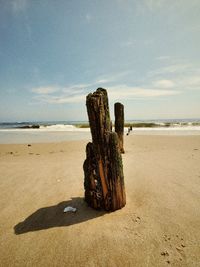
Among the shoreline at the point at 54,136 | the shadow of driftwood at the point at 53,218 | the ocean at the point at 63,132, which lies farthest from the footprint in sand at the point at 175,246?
the ocean at the point at 63,132

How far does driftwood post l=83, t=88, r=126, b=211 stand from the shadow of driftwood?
1.18 ft

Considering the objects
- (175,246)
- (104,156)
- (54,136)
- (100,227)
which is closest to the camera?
(175,246)

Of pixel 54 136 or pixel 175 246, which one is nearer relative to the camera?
pixel 175 246

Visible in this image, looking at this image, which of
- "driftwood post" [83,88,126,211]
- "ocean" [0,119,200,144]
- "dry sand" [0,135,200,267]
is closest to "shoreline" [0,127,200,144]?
"ocean" [0,119,200,144]

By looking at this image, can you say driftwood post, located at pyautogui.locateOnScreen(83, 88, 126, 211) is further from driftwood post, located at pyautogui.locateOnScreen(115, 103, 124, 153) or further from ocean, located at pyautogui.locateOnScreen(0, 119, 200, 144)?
ocean, located at pyautogui.locateOnScreen(0, 119, 200, 144)

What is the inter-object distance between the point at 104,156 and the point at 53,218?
1.39m

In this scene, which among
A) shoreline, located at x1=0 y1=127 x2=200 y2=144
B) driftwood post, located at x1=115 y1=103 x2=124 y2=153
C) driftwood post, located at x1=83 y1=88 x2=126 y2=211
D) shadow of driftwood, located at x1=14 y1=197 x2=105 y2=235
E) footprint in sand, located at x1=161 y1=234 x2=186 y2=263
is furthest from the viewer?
shoreline, located at x1=0 y1=127 x2=200 y2=144

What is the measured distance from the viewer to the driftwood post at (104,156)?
3.38 m

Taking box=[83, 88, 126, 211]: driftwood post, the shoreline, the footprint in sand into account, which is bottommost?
the shoreline

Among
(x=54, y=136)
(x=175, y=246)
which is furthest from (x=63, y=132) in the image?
(x=175, y=246)

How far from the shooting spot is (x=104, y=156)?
3.39 meters

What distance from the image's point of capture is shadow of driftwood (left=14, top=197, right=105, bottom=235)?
3.25 metres

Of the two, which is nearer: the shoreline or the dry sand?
the dry sand

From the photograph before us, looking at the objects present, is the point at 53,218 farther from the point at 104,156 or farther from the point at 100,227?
the point at 104,156
